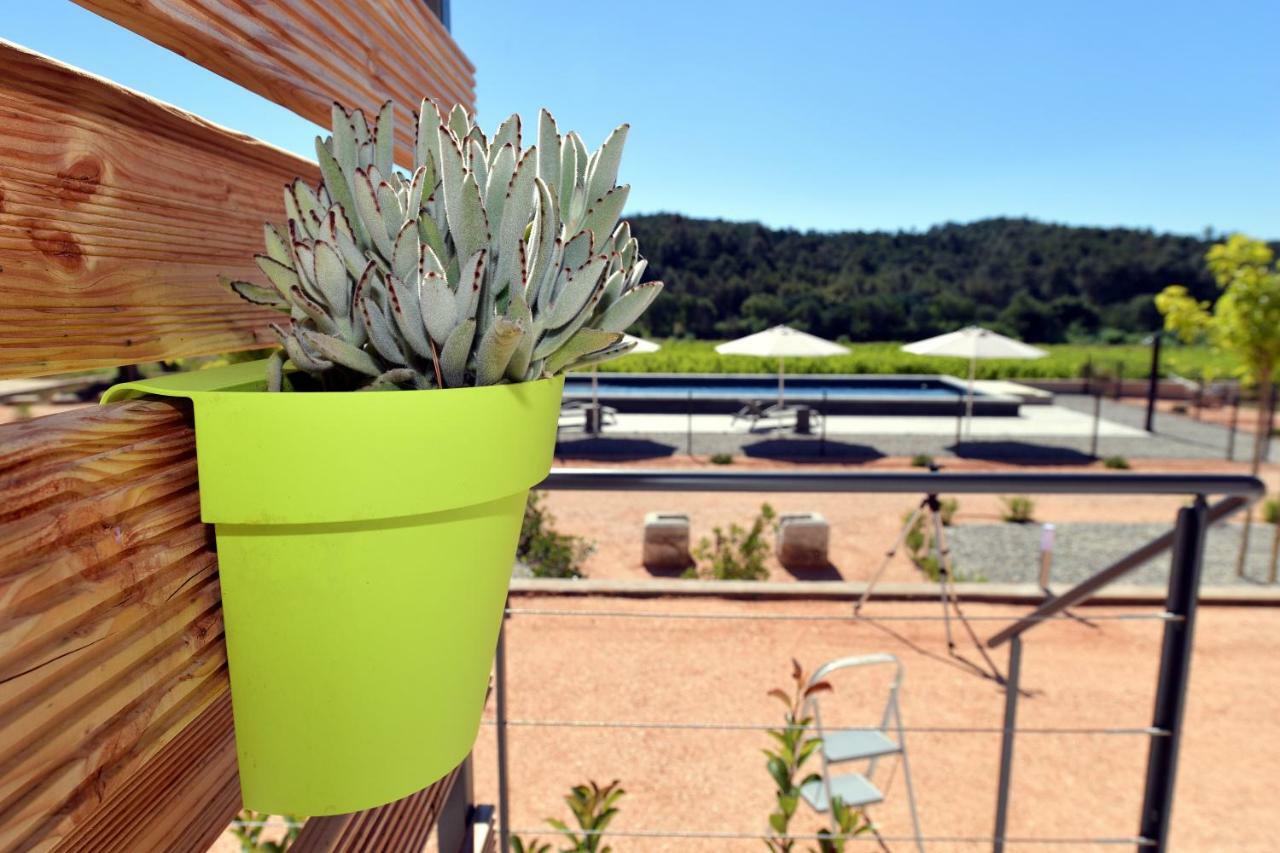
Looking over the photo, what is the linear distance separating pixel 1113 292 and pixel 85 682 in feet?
147

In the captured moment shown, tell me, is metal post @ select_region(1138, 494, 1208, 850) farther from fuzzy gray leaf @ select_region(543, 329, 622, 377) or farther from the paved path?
the paved path

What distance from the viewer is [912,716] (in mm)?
3854

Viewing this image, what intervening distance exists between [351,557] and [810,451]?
1022 cm

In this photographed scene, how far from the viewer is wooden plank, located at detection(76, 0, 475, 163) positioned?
0.43 meters

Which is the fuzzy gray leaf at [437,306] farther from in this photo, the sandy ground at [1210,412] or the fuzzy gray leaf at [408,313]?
the sandy ground at [1210,412]

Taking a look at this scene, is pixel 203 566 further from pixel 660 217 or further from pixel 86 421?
pixel 660 217

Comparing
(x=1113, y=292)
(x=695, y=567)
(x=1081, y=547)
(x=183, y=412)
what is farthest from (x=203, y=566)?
(x=1113, y=292)

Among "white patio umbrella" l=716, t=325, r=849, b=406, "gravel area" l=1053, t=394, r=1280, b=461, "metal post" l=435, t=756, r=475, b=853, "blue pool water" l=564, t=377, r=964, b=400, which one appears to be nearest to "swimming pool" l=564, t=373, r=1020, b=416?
"blue pool water" l=564, t=377, r=964, b=400

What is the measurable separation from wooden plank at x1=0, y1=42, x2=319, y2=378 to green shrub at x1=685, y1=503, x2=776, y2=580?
531cm

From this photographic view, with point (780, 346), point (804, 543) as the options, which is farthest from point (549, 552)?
point (780, 346)

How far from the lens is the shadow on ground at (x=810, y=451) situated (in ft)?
32.5

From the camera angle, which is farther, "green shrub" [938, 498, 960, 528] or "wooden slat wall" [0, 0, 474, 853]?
"green shrub" [938, 498, 960, 528]

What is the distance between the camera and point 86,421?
0.31 metres

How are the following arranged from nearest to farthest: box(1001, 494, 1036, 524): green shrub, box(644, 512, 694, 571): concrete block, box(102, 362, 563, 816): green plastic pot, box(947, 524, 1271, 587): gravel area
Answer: box(102, 362, 563, 816): green plastic pot < box(644, 512, 694, 571): concrete block < box(947, 524, 1271, 587): gravel area < box(1001, 494, 1036, 524): green shrub
